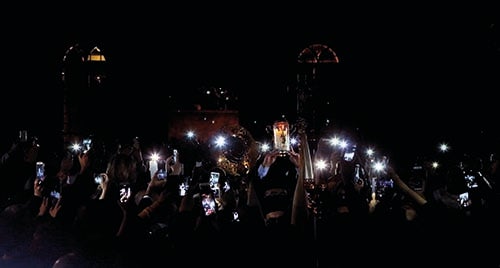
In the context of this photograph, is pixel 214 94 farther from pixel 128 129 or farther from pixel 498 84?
pixel 498 84

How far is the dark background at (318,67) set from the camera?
1343 centimetres

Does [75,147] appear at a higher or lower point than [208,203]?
higher

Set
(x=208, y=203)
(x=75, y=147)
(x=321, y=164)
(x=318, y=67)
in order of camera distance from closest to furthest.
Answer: (x=208, y=203) → (x=321, y=164) → (x=75, y=147) → (x=318, y=67)

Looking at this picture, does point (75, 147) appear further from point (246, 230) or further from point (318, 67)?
point (246, 230)

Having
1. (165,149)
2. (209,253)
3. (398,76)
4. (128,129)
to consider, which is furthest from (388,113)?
(209,253)

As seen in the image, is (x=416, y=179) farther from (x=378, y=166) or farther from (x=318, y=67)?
(x=318, y=67)

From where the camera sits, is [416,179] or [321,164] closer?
[321,164]

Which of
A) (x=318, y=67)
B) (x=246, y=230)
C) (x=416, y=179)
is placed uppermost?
(x=318, y=67)

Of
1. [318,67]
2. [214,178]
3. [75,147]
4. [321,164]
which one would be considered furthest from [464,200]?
[75,147]

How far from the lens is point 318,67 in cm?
1434

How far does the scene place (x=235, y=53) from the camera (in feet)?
46.2

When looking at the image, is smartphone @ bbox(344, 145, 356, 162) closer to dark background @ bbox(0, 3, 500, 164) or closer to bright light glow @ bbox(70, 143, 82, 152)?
dark background @ bbox(0, 3, 500, 164)

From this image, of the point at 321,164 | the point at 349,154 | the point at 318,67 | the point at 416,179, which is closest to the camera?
the point at 321,164

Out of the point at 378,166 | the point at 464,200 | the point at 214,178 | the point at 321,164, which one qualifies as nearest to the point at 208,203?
the point at 214,178
